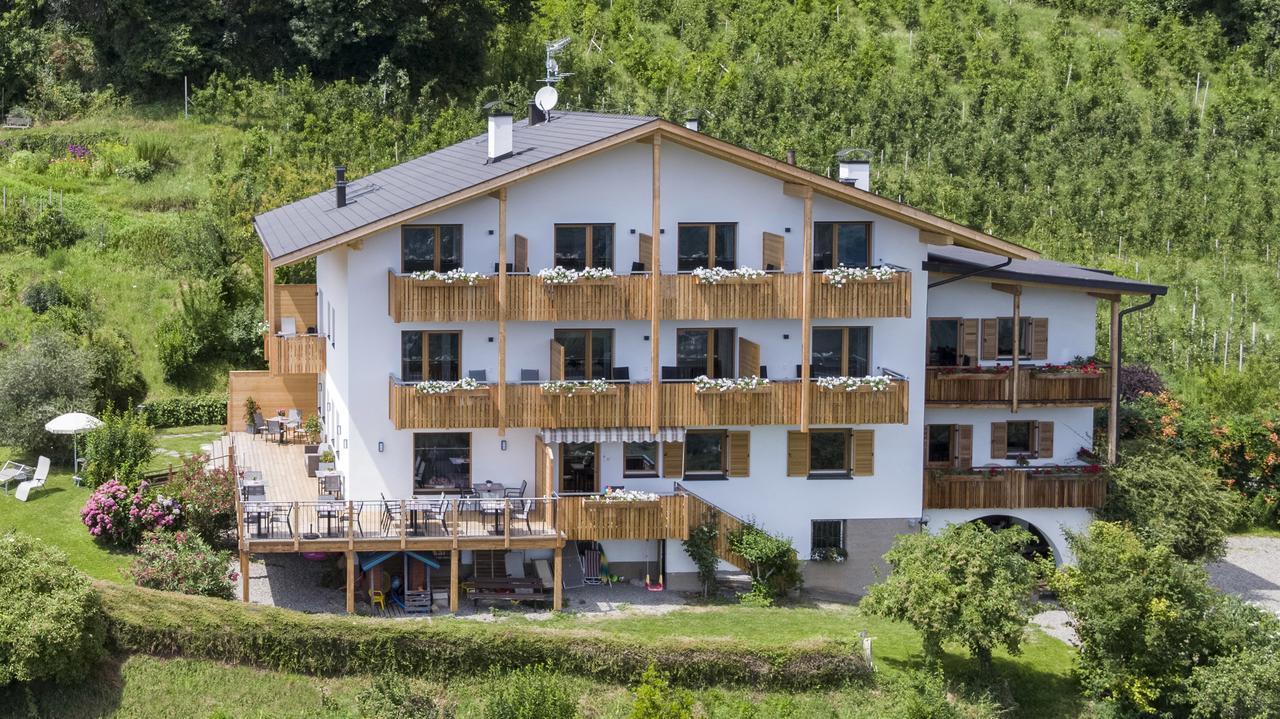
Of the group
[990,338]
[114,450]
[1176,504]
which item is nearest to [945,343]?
[990,338]

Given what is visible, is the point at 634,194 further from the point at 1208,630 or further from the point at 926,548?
the point at 1208,630

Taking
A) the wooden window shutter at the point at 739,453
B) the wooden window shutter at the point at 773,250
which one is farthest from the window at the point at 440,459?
the wooden window shutter at the point at 773,250

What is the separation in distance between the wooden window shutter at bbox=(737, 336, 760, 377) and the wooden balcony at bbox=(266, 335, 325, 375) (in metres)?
10.3

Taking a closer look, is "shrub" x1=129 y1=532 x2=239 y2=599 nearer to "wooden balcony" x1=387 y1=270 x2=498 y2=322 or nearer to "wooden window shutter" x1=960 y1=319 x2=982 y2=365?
"wooden balcony" x1=387 y1=270 x2=498 y2=322

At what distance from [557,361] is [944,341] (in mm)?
9586

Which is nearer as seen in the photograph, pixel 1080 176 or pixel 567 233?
pixel 567 233

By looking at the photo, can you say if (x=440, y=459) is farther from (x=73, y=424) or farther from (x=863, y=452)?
(x=73, y=424)

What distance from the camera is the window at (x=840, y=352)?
36.9 meters

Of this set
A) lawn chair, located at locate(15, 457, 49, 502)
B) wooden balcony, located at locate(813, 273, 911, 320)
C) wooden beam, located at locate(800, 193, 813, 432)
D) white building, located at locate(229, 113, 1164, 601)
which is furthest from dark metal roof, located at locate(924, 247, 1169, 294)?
lawn chair, located at locate(15, 457, 49, 502)

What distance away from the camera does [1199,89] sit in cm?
7538

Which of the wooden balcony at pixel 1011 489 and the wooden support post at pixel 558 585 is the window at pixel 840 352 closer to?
the wooden balcony at pixel 1011 489

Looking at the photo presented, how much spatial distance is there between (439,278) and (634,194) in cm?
474

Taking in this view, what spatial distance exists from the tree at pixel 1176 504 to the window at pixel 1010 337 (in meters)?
3.55

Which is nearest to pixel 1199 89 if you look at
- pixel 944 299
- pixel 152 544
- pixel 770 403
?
pixel 944 299
